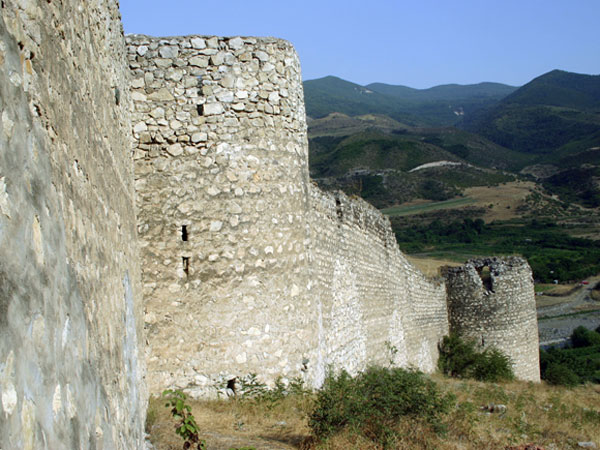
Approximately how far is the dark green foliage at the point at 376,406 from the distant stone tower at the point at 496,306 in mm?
14292

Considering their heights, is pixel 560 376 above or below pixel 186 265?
below

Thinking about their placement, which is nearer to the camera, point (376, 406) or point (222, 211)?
point (222, 211)

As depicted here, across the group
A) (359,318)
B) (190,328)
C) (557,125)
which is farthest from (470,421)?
(557,125)

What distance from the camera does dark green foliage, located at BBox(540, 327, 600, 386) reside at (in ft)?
70.1

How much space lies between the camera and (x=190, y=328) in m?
5.72

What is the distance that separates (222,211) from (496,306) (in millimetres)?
16707

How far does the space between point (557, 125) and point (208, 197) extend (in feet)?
440

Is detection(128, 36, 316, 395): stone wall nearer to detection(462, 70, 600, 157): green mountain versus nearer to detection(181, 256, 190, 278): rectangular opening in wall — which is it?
detection(181, 256, 190, 278): rectangular opening in wall

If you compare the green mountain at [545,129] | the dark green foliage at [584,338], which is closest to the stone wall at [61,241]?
the dark green foliage at [584,338]

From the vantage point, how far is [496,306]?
68.1 feet

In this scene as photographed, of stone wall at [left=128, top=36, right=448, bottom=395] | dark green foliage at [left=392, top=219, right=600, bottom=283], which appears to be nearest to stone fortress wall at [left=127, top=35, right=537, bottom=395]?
stone wall at [left=128, top=36, right=448, bottom=395]

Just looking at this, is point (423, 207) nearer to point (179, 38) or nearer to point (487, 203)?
point (487, 203)

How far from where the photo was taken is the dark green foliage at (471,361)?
61.0 feet

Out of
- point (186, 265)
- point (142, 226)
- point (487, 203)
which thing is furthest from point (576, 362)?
point (487, 203)
